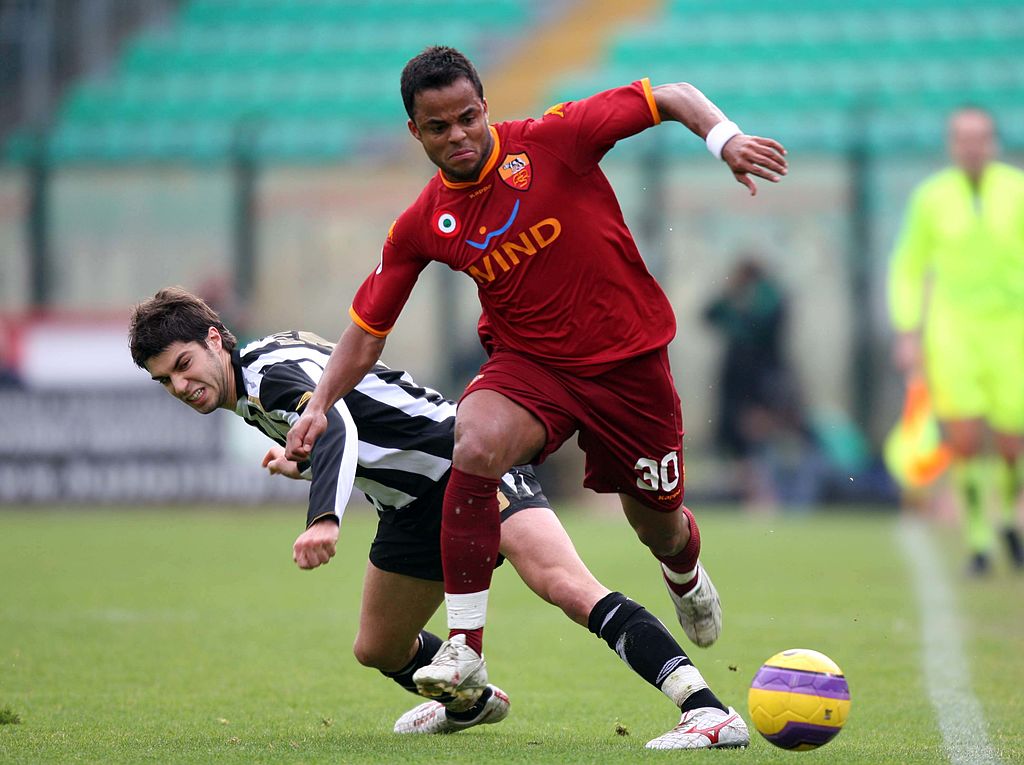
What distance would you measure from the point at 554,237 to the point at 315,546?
1.19 metres

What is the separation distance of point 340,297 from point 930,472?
20.1 ft

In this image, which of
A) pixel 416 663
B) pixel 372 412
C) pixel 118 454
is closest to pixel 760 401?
pixel 118 454

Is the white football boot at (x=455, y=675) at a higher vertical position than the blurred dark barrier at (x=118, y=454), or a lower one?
higher

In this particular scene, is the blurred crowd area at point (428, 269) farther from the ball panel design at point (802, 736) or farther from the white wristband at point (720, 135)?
the ball panel design at point (802, 736)

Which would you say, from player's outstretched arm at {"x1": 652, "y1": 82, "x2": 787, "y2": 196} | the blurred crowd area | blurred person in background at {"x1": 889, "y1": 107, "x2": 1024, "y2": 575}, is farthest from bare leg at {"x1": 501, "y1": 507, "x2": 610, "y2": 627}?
the blurred crowd area

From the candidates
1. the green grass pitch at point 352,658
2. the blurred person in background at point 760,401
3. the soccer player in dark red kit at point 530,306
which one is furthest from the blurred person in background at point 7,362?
the soccer player in dark red kit at point 530,306

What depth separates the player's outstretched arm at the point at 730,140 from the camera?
13.6ft

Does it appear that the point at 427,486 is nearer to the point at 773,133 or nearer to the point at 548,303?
the point at 548,303

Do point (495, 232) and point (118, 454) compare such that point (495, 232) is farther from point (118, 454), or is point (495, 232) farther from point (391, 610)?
point (118, 454)

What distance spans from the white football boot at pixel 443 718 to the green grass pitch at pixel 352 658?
0.17 feet

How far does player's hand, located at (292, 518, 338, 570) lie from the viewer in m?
4.01

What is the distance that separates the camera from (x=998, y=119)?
17641 millimetres

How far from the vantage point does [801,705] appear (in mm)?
4160

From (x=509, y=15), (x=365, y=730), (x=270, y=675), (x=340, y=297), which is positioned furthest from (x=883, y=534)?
(x=509, y=15)
